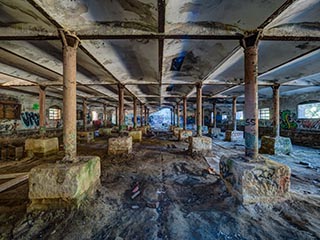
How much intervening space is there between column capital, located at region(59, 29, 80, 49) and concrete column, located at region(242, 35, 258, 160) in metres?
3.73

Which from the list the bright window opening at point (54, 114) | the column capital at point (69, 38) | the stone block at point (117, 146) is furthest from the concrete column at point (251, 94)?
the bright window opening at point (54, 114)

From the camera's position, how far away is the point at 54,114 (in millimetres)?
15727

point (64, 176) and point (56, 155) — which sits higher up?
point (64, 176)

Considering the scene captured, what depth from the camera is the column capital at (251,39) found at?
3.40 metres

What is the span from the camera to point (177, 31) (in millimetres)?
3311

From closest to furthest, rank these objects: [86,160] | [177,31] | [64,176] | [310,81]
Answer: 1. [64,176]
2. [177,31]
3. [86,160]
4. [310,81]

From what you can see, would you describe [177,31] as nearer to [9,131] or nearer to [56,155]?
[56,155]

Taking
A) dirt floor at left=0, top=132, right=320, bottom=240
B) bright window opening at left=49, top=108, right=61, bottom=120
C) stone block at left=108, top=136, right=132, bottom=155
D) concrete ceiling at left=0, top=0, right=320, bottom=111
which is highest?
concrete ceiling at left=0, top=0, right=320, bottom=111

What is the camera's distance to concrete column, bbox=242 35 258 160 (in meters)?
3.57

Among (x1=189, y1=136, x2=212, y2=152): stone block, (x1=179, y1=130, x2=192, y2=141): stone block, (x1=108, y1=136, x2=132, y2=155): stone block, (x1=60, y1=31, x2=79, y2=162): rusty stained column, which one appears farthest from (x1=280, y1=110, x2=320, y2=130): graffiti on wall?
(x1=60, y1=31, x2=79, y2=162): rusty stained column

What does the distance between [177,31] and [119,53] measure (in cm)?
215

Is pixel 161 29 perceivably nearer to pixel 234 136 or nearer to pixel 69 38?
pixel 69 38

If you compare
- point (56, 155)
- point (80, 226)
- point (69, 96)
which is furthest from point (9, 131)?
point (80, 226)

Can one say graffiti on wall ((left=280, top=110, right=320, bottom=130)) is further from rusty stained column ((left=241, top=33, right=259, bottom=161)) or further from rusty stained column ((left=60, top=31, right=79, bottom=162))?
rusty stained column ((left=60, top=31, right=79, bottom=162))
